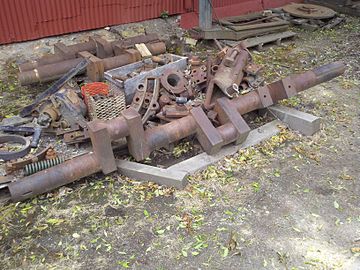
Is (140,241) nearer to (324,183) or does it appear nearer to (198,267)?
(198,267)

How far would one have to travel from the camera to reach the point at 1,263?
3.21 meters

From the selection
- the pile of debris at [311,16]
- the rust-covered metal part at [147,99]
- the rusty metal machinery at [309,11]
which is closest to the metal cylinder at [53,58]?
the rust-covered metal part at [147,99]

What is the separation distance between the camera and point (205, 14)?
7758 millimetres

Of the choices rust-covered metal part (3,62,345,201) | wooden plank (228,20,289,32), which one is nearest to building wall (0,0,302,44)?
wooden plank (228,20,289,32)

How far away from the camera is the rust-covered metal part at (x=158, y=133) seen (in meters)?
3.71

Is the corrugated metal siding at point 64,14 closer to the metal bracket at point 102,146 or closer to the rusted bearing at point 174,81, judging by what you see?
the rusted bearing at point 174,81

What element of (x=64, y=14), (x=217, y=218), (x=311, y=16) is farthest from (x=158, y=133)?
(x=311, y=16)

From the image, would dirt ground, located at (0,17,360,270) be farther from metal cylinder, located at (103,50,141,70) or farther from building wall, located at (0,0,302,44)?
building wall, located at (0,0,302,44)

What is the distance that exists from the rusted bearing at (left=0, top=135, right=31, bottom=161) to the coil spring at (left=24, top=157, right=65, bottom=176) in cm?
37

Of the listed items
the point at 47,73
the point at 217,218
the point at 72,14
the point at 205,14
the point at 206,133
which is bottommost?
the point at 217,218

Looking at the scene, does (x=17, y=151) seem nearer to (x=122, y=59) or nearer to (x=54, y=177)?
(x=54, y=177)

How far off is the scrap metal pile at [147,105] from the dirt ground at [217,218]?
28 cm

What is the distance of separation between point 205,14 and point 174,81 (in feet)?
10.2

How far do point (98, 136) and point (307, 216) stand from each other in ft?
7.10
